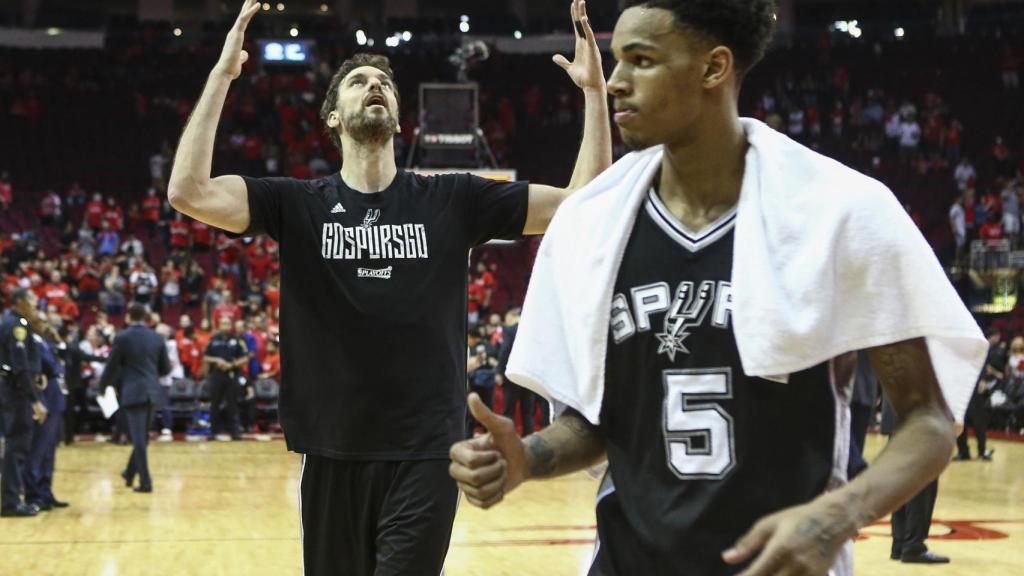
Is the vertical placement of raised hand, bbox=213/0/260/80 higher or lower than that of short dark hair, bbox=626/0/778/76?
higher

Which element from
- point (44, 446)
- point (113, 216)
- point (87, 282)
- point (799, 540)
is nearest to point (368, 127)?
point (799, 540)

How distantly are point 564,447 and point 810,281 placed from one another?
0.63 meters

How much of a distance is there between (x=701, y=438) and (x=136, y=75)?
32.0 m

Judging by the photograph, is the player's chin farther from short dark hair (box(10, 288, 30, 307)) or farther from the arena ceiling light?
the arena ceiling light

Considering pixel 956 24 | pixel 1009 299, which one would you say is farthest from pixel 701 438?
pixel 956 24

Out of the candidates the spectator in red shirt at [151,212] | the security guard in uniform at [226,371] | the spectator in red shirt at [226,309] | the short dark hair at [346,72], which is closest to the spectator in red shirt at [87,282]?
the spectator in red shirt at [226,309]

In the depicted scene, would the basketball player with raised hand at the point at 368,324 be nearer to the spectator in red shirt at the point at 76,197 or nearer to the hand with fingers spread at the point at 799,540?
the hand with fingers spread at the point at 799,540

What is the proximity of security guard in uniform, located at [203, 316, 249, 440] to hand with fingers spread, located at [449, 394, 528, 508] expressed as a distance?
56.3 ft

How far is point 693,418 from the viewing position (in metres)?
2.50

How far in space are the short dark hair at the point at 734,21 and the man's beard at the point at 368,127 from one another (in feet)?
7.04

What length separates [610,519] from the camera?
8.77 feet

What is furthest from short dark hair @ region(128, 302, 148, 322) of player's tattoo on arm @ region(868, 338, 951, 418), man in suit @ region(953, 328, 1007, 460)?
player's tattoo on arm @ region(868, 338, 951, 418)

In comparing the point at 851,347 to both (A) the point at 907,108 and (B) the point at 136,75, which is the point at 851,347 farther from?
(B) the point at 136,75

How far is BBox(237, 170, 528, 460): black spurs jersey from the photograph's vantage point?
4484mm
